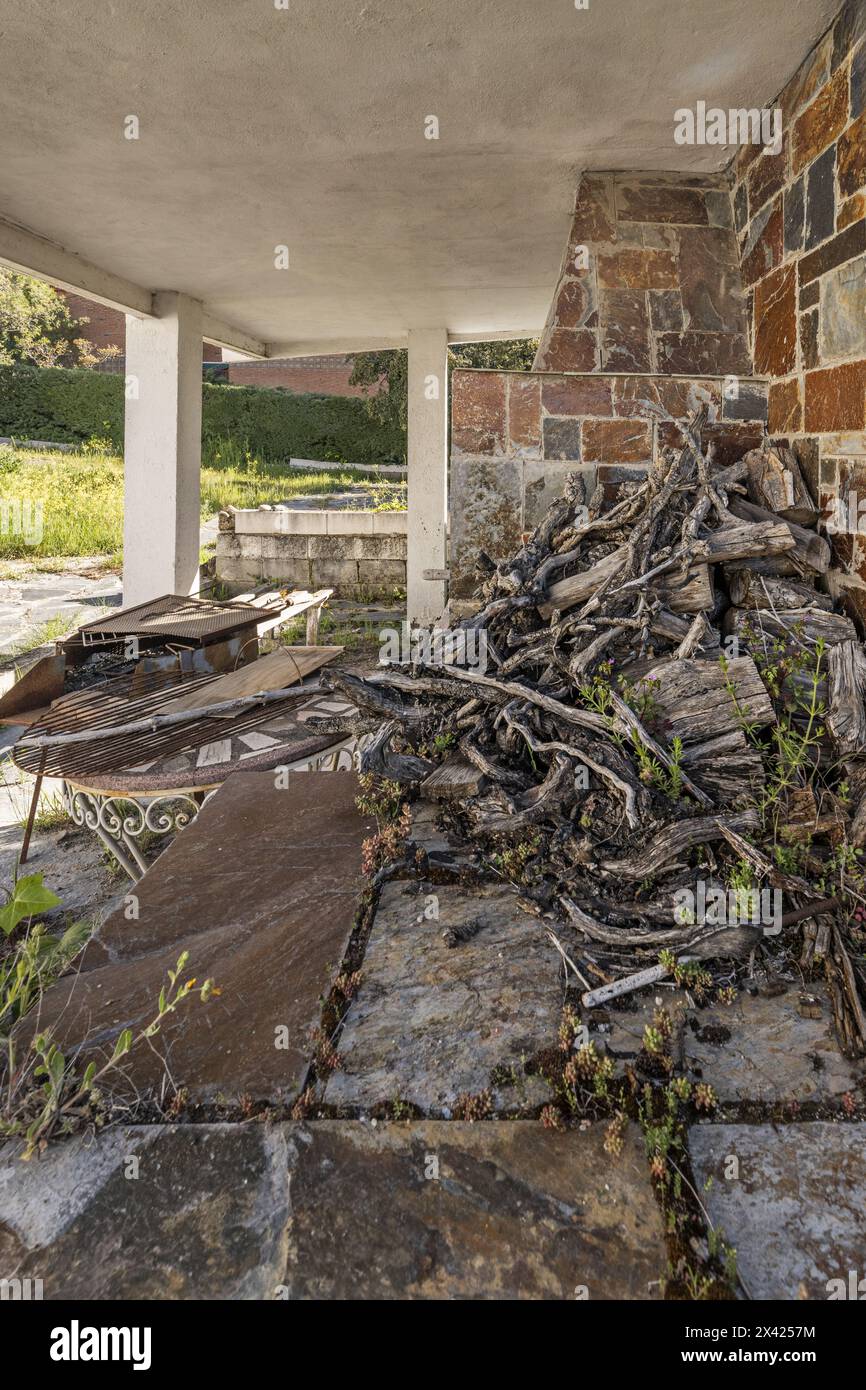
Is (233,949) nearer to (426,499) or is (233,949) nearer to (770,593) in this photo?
(770,593)

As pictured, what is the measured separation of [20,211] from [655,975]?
5969 mm

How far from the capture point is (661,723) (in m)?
2.62

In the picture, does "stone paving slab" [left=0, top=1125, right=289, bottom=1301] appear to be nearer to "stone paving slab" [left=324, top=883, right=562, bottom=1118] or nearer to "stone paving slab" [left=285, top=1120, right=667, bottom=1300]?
"stone paving slab" [left=285, top=1120, right=667, bottom=1300]

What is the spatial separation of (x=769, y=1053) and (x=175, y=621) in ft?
15.0

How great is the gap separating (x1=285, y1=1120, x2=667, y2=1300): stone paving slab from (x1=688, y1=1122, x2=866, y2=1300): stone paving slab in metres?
0.13

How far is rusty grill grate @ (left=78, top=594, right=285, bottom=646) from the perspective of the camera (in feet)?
16.6

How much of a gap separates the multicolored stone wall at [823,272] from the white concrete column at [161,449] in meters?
4.94

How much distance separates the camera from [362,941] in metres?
2.11

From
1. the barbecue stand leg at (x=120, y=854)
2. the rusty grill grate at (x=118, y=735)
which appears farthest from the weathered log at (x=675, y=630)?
the barbecue stand leg at (x=120, y=854)

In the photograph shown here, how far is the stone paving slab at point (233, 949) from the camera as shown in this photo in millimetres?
1676

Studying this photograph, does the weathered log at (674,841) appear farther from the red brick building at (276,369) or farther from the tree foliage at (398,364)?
the red brick building at (276,369)

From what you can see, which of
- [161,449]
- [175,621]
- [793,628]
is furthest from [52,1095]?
[161,449]

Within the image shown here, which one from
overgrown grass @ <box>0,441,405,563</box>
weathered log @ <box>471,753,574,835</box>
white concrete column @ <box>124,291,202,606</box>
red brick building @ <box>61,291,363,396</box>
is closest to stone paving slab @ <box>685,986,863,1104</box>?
weathered log @ <box>471,753,574,835</box>
